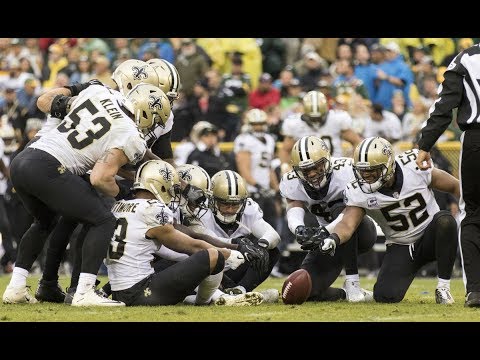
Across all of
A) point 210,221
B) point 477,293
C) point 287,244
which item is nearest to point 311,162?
point 210,221

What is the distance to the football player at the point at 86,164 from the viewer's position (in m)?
7.94

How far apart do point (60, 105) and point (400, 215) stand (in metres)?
2.89

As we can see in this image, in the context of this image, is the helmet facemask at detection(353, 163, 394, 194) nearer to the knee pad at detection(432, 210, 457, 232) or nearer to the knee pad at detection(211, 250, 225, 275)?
the knee pad at detection(432, 210, 457, 232)

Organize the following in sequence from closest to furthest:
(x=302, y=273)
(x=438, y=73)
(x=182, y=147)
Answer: (x=302, y=273)
(x=182, y=147)
(x=438, y=73)

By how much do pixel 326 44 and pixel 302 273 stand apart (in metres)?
8.85

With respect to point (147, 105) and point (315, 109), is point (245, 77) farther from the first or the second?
point (147, 105)

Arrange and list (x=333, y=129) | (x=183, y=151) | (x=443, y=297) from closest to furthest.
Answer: (x=443, y=297) → (x=333, y=129) → (x=183, y=151)

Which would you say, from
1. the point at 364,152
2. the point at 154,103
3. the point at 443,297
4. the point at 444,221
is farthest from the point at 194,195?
the point at 443,297

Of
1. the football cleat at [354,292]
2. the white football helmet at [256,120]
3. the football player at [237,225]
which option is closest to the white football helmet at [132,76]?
the football player at [237,225]

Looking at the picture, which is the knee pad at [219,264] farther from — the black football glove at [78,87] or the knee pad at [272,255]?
the black football glove at [78,87]

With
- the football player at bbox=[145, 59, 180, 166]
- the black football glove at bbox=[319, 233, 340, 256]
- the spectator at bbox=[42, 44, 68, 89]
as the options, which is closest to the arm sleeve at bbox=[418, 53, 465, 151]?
Answer: the black football glove at bbox=[319, 233, 340, 256]

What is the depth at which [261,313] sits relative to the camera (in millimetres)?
7559

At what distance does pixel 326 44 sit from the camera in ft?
54.3

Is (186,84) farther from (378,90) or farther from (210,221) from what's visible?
(210,221)
